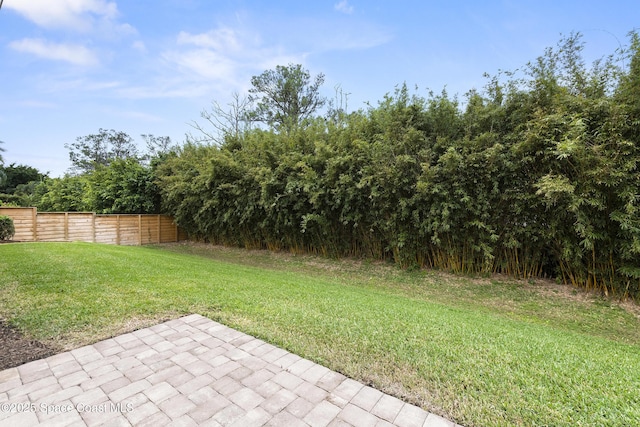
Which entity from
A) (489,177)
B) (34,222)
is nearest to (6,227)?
(34,222)

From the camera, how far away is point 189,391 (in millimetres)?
1631

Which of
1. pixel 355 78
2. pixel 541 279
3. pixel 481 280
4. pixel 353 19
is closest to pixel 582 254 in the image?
pixel 541 279

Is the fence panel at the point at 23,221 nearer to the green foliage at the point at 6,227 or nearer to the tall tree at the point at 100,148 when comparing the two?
the green foliage at the point at 6,227

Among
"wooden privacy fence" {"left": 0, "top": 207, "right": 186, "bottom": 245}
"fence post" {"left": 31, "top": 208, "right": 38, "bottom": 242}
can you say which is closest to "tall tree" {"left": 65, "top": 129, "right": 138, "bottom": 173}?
"wooden privacy fence" {"left": 0, "top": 207, "right": 186, "bottom": 245}

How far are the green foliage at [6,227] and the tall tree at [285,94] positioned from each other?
1016 centimetres

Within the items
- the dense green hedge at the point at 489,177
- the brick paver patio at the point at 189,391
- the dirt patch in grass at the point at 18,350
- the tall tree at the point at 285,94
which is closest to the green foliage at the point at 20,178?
the tall tree at the point at 285,94

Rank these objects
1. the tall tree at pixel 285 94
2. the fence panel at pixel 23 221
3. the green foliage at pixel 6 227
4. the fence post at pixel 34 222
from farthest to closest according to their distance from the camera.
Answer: the tall tree at pixel 285 94, the fence post at pixel 34 222, the fence panel at pixel 23 221, the green foliage at pixel 6 227

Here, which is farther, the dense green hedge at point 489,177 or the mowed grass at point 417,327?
the dense green hedge at point 489,177

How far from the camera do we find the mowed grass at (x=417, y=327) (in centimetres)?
163

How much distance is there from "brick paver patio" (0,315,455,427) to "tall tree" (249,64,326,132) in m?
14.1

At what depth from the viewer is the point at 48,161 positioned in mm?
24312

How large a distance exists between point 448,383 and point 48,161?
111 feet

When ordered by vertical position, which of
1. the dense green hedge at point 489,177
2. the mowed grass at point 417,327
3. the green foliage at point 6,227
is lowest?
the mowed grass at point 417,327

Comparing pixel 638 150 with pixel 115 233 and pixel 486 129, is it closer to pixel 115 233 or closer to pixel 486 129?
pixel 486 129
